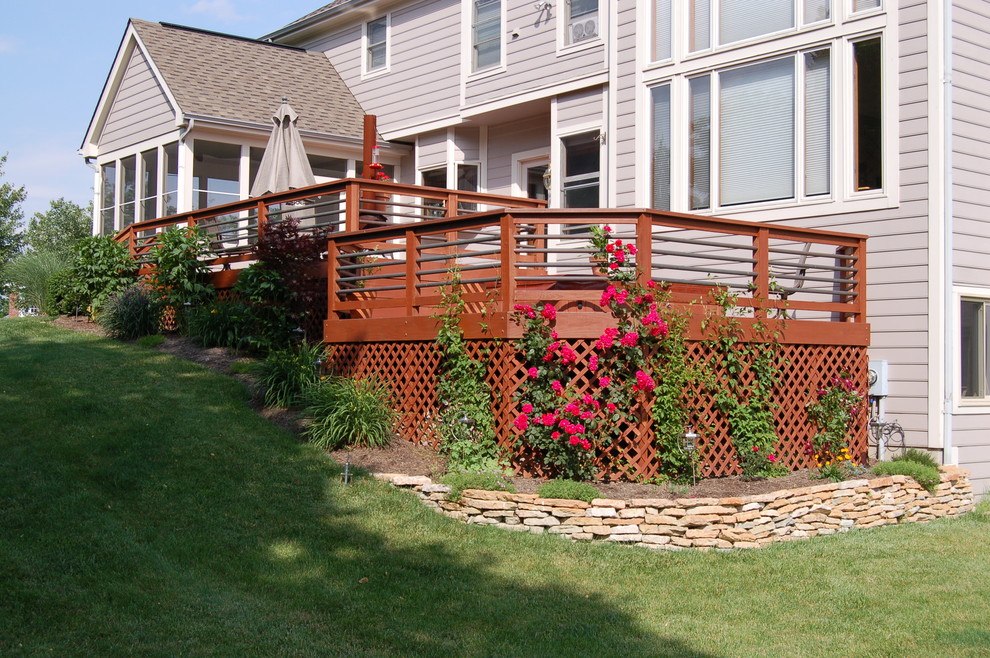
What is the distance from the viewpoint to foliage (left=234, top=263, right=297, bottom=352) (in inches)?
438

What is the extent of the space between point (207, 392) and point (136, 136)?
8.99m

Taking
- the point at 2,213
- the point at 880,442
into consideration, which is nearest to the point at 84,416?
the point at 880,442

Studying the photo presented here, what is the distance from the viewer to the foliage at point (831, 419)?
9.09 m

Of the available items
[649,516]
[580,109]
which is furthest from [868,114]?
[649,516]

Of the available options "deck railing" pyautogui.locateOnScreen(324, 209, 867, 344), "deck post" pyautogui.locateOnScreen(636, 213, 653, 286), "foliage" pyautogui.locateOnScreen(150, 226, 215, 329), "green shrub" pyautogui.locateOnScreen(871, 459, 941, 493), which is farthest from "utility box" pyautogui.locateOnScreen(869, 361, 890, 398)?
"foliage" pyautogui.locateOnScreen(150, 226, 215, 329)

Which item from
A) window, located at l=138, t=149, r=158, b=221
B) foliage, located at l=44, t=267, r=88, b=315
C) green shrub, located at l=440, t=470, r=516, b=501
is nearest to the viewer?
green shrub, located at l=440, t=470, r=516, b=501

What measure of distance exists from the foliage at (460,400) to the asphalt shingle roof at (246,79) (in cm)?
854

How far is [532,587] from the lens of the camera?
20.4 feet

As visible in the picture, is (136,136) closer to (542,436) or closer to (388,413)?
(388,413)

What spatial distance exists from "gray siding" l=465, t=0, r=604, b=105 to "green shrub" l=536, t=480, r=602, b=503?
7458 mm

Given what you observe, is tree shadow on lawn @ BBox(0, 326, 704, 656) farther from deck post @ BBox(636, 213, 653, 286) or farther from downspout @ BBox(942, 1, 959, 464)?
downspout @ BBox(942, 1, 959, 464)

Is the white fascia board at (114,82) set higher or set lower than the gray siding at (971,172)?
higher

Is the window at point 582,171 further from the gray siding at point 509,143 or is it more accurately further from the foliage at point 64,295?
the foliage at point 64,295

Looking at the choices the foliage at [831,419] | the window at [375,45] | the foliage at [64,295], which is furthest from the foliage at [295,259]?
the window at [375,45]
